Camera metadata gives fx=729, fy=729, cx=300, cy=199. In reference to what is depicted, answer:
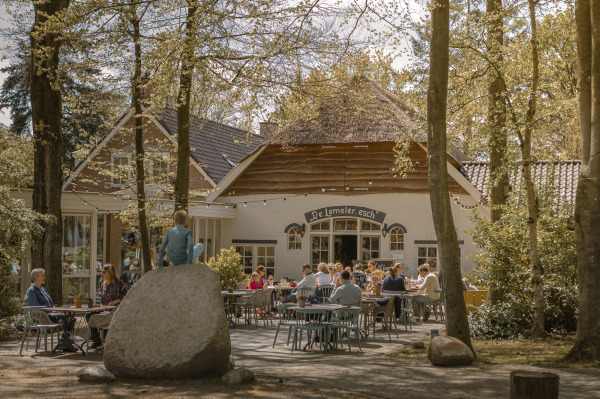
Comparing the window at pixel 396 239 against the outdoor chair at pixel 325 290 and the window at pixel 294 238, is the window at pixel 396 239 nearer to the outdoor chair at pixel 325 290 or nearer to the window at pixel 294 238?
the window at pixel 294 238

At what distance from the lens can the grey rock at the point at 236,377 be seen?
8394 mm

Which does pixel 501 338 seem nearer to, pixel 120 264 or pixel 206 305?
pixel 206 305

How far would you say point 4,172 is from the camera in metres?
14.7

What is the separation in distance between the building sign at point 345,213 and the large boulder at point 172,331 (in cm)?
1514

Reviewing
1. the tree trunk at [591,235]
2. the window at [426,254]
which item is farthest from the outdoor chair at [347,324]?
the window at [426,254]

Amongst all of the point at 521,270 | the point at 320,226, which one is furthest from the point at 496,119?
the point at 320,226

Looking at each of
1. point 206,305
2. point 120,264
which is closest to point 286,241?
point 120,264

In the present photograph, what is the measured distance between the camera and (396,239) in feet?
77.0

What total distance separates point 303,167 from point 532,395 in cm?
1850

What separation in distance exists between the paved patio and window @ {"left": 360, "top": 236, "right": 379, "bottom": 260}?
1089 centimetres

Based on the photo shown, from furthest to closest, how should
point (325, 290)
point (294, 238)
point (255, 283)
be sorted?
1. point (294, 238)
2. point (255, 283)
3. point (325, 290)

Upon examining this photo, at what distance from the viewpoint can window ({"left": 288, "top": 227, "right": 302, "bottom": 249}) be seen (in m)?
24.6

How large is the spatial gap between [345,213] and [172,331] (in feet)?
51.9

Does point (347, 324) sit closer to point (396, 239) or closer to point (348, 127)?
point (396, 239)
